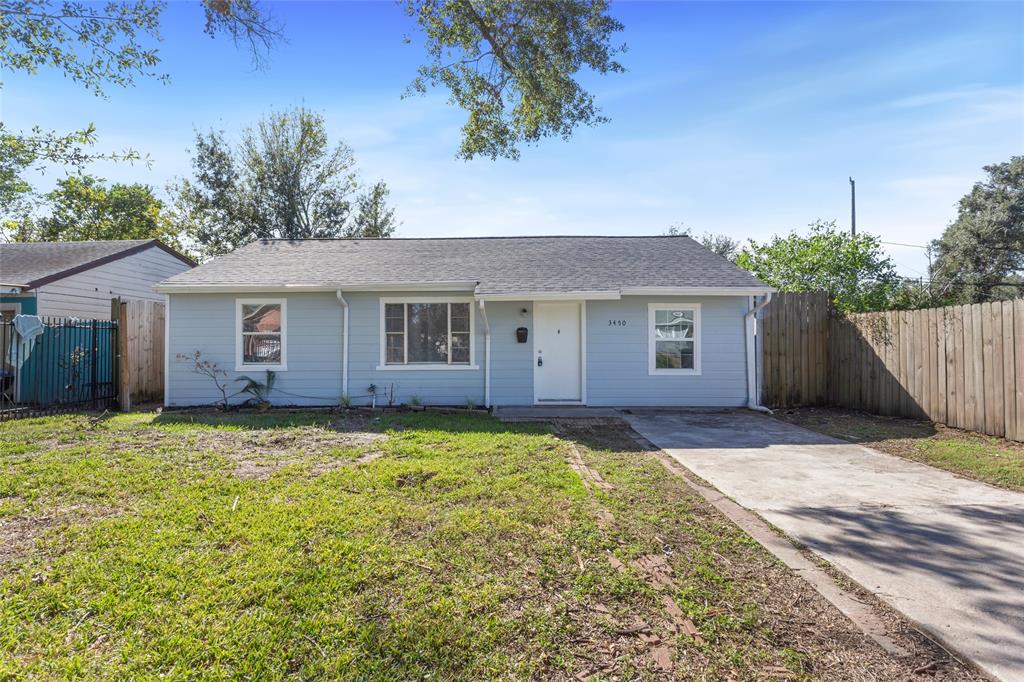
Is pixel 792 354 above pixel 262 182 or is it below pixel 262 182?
below

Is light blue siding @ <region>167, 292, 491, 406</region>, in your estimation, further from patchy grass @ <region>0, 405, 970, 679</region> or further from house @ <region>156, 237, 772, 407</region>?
patchy grass @ <region>0, 405, 970, 679</region>

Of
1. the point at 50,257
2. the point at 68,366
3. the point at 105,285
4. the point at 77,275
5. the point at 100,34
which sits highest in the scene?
the point at 100,34

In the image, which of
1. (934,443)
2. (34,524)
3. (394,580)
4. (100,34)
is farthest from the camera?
(934,443)

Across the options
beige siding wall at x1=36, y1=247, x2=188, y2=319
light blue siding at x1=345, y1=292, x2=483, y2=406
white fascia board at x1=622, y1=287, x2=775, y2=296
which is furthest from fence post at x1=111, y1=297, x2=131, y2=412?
white fascia board at x1=622, y1=287, x2=775, y2=296

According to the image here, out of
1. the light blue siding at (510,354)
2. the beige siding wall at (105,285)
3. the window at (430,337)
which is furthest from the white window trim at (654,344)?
the beige siding wall at (105,285)

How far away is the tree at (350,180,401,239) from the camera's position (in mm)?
25766

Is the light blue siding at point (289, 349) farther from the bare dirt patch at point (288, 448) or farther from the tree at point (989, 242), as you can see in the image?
the tree at point (989, 242)

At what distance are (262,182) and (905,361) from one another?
25.8 m

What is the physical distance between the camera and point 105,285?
1326 centimetres

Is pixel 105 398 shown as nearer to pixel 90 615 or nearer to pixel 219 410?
pixel 219 410

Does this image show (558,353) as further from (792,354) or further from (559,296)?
(792,354)

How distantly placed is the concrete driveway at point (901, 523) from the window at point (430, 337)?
4.66 metres

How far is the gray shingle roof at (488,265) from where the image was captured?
9672 millimetres

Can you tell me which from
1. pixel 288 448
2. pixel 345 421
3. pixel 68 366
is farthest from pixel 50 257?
pixel 288 448
